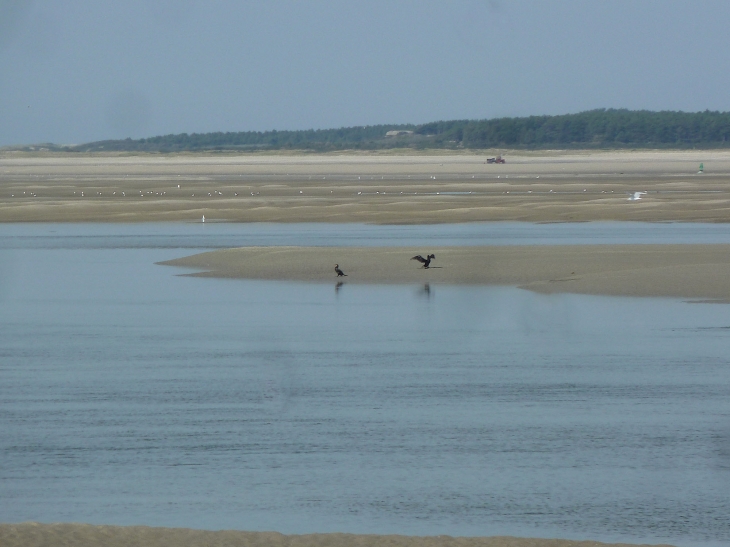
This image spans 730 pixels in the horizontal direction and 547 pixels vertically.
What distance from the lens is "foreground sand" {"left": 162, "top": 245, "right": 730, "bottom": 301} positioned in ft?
65.1

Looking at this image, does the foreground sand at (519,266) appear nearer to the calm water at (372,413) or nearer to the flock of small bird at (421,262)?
the flock of small bird at (421,262)

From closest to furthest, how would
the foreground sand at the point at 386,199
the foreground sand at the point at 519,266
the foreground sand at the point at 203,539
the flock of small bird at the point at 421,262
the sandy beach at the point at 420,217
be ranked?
1. the foreground sand at the point at 203,539
2. the sandy beach at the point at 420,217
3. the foreground sand at the point at 519,266
4. the flock of small bird at the point at 421,262
5. the foreground sand at the point at 386,199

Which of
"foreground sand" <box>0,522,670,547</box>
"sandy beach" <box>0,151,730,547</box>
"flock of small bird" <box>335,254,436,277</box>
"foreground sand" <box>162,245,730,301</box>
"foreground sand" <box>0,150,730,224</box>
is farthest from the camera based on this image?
"foreground sand" <box>0,150,730,224</box>

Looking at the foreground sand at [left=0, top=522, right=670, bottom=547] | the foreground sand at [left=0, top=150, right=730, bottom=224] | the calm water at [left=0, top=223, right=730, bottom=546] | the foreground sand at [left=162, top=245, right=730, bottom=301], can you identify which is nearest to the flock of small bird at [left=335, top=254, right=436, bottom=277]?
the foreground sand at [left=162, top=245, right=730, bottom=301]

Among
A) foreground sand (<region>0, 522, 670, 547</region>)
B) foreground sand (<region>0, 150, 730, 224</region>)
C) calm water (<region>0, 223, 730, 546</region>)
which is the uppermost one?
foreground sand (<region>0, 522, 670, 547</region>)

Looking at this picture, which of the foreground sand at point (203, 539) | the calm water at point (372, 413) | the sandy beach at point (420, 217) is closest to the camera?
the foreground sand at point (203, 539)

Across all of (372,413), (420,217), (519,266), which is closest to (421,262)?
(519,266)

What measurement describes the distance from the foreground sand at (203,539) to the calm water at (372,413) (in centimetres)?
29

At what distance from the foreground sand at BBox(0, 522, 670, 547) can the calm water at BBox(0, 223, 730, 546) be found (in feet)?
0.94

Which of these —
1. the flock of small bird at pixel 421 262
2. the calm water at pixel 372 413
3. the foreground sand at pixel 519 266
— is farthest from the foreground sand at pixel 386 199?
the calm water at pixel 372 413

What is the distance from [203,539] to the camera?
6.90 meters

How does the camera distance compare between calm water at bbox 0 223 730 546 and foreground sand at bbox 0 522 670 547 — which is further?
calm water at bbox 0 223 730 546

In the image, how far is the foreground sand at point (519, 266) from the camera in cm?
1984

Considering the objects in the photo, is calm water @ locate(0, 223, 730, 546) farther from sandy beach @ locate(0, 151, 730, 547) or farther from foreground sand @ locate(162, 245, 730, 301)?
foreground sand @ locate(162, 245, 730, 301)
